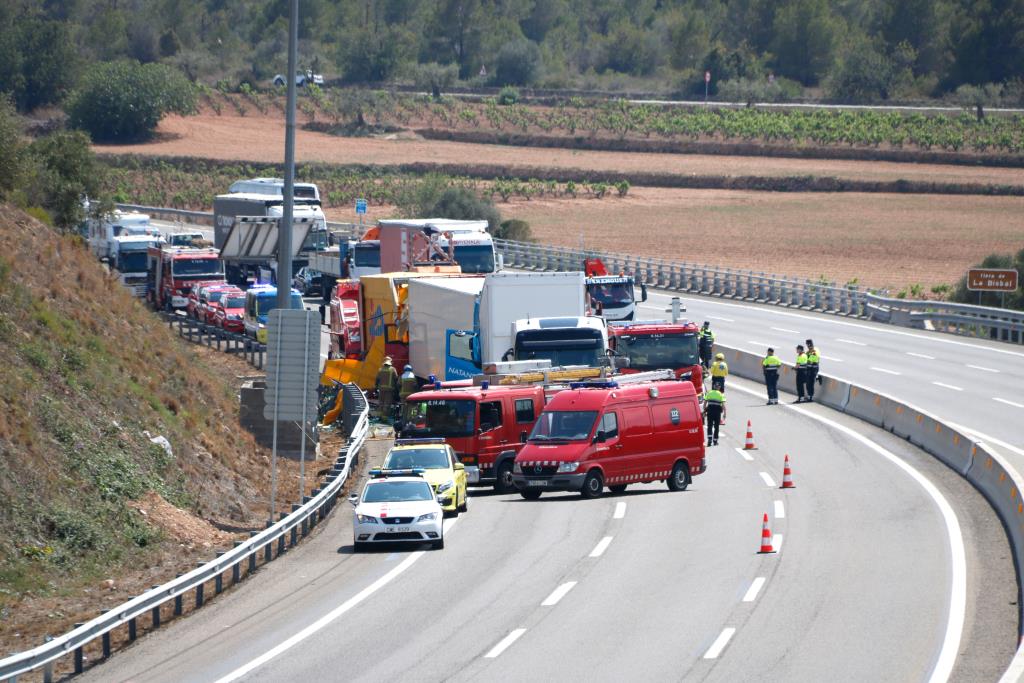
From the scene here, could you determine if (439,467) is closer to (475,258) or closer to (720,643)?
(720,643)

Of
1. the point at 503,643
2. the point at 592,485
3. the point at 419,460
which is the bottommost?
the point at 592,485

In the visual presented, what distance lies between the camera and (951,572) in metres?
19.7

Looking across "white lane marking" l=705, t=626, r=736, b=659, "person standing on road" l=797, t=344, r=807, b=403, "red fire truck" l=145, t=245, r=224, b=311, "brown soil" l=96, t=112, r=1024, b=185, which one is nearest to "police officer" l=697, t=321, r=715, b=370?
"person standing on road" l=797, t=344, r=807, b=403

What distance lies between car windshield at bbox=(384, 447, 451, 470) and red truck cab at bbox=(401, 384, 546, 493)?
2.73m

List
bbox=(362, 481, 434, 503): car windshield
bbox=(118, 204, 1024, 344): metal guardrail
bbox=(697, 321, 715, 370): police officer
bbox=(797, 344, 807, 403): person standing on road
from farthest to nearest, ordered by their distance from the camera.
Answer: bbox=(118, 204, 1024, 344): metal guardrail < bbox=(697, 321, 715, 370): police officer < bbox=(797, 344, 807, 403): person standing on road < bbox=(362, 481, 434, 503): car windshield

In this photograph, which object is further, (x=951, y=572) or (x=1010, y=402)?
(x=1010, y=402)

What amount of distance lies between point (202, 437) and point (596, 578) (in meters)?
11.4

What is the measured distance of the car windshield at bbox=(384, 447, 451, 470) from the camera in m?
25.3

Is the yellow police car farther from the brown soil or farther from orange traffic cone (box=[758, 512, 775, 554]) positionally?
the brown soil

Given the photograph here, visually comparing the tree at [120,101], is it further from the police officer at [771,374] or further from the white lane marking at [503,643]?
the white lane marking at [503,643]

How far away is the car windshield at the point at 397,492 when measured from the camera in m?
22.4

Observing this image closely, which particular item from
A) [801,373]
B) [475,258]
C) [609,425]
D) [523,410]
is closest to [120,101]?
[475,258]

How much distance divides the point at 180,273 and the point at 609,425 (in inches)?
1288

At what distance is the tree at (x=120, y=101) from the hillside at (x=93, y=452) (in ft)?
321
